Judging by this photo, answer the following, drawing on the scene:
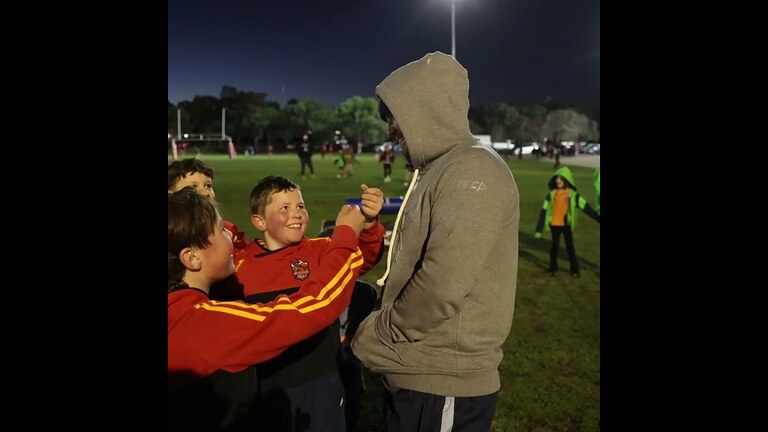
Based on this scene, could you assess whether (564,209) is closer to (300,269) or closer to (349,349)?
(349,349)

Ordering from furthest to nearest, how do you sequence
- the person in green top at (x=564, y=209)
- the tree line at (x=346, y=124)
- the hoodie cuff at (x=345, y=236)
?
1. the tree line at (x=346, y=124)
2. the person in green top at (x=564, y=209)
3. the hoodie cuff at (x=345, y=236)

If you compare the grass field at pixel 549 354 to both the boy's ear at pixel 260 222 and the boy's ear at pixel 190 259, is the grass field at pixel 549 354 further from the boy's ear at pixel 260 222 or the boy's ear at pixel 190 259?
the boy's ear at pixel 260 222

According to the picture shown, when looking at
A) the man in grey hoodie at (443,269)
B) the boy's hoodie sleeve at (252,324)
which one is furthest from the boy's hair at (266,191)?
the boy's hoodie sleeve at (252,324)

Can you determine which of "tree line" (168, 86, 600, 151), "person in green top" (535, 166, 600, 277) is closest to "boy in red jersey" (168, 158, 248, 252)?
"person in green top" (535, 166, 600, 277)

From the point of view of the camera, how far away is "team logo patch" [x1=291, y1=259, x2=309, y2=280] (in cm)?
298

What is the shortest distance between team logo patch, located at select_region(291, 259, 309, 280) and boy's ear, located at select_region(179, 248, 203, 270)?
3.28 feet

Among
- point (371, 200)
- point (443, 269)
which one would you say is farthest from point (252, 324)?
point (371, 200)

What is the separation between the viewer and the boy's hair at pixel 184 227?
1.96 m

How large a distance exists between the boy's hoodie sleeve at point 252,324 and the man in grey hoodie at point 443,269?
0.79 feet

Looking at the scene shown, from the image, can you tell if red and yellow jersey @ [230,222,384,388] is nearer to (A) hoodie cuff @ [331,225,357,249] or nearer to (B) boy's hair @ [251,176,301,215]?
(B) boy's hair @ [251,176,301,215]

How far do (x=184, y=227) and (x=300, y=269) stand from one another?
1.10 meters

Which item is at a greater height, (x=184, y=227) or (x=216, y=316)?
(x=184, y=227)

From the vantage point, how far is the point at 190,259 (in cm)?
198
